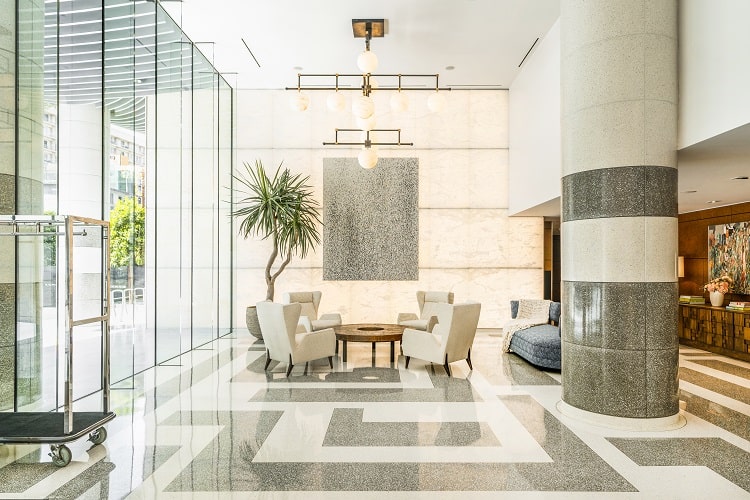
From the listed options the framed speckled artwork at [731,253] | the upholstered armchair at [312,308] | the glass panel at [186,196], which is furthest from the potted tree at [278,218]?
the framed speckled artwork at [731,253]

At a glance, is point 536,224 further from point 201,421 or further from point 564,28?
point 201,421

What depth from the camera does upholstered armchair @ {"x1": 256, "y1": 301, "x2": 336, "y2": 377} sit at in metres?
5.54

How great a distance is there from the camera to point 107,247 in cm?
387

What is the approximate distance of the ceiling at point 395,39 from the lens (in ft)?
19.9

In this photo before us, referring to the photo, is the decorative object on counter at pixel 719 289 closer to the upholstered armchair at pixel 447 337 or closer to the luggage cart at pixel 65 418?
the upholstered armchair at pixel 447 337

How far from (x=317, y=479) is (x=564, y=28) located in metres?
4.46

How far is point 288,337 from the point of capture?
18.3 ft

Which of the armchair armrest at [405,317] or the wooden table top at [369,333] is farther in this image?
the armchair armrest at [405,317]

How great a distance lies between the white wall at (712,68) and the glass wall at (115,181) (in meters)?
5.54

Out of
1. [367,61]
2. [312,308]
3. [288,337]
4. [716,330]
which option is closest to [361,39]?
[367,61]

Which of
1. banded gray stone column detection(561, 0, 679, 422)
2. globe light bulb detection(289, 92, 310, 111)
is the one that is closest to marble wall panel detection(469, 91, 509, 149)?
globe light bulb detection(289, 92, 310, 111)

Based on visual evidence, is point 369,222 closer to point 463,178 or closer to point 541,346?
point 463,178

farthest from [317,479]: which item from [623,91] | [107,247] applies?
[623,91]

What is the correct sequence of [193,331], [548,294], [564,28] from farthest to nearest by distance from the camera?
[548,294] < [193,331] < [564,28]
